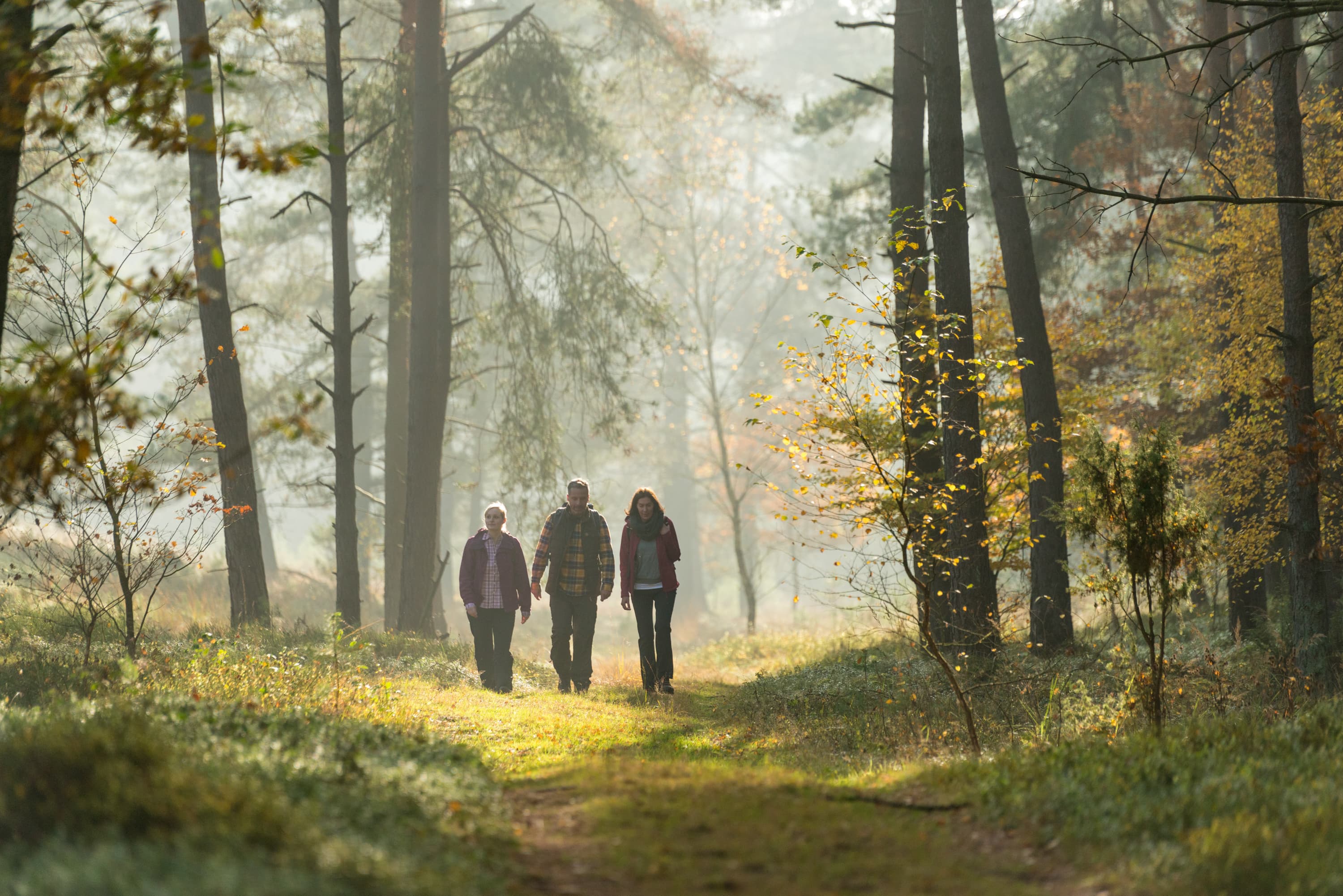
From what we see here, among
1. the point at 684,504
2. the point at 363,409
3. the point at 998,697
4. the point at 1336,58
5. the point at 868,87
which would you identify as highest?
the point at 1336,58

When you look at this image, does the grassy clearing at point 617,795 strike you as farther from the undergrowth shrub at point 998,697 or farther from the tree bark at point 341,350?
the tree bark at point 341,350

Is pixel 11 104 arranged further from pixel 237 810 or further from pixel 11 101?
pixel 237 810

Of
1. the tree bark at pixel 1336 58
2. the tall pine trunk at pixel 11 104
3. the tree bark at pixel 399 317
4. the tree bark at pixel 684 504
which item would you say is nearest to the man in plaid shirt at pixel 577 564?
the tree bark at pixel 399 317

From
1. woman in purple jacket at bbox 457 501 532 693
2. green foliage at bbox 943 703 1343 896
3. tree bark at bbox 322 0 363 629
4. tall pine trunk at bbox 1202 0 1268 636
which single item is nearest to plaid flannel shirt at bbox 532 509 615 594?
woman in purple jacket at bbox 457 501 532 693

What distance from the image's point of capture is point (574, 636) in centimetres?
1049

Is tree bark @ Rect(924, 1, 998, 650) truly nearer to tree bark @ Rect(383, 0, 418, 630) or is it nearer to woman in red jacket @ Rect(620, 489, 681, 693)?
woman in red jacket @ Rect(620, 489, 681, 693)

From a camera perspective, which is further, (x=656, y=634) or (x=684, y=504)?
(x=684, y=504)

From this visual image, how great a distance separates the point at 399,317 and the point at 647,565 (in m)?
9.21

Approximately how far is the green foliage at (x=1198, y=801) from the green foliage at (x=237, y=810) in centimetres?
240

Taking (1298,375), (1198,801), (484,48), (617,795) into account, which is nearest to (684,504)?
(484,48)

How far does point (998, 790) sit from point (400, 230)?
44.2 feet

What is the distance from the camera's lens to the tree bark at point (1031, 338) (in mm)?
11344

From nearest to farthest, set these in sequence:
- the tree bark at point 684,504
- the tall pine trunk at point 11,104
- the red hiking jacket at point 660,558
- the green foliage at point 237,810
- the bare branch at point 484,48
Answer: the green foliage at point 237,810
the tall pine trunk at point 11,104
the red hiking jacket at point 660,558
the bare branch at point 484,48
the tree bark at point 684,504

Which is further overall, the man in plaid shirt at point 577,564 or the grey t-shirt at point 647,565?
the man in plaid shirt at point 577,564
